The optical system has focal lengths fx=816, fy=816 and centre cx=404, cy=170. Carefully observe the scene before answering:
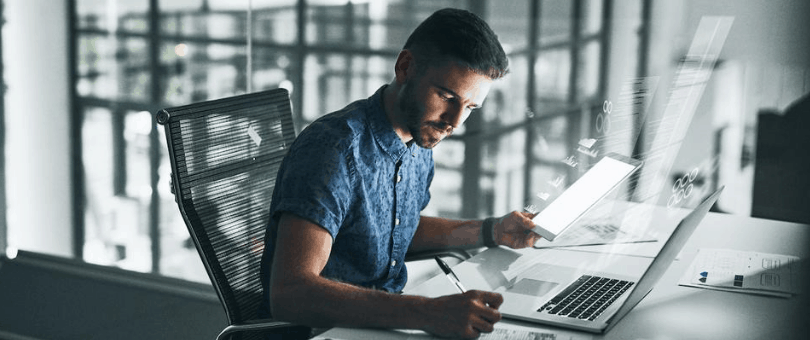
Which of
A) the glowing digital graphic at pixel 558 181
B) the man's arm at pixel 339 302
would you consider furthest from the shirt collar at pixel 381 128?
the glowing digital graphic at pixel 558 181

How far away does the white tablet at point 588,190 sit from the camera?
1696 millimetres

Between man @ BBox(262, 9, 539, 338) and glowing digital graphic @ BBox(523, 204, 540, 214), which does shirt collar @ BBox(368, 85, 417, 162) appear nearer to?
man @ BBox(262, 9, 539, 338)

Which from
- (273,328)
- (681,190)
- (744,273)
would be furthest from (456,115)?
(681,190)

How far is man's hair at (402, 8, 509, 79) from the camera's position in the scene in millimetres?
1447

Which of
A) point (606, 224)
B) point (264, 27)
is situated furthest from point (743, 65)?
point (264, 27)

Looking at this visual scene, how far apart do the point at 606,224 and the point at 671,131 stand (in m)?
0.29

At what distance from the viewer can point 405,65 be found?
1525 mm

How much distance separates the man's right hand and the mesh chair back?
20.8 inches

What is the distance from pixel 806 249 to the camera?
1.96 metres

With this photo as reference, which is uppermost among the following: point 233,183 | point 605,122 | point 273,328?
point 605,122

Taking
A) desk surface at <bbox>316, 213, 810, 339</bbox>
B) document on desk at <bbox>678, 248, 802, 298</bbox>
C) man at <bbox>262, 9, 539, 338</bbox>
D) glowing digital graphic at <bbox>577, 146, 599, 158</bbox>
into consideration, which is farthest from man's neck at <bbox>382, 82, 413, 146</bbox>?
document on desk at <bbox>678, 248, 802, 298</bbox>

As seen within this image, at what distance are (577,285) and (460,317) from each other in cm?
45

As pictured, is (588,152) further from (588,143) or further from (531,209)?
(531,209)

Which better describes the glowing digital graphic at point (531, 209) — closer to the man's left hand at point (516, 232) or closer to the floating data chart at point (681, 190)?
the man's left hand at point (516, 232)
